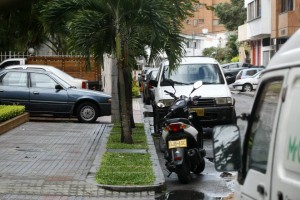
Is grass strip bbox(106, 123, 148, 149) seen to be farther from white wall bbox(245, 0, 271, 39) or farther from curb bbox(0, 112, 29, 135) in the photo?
white wall bbox(245, 0, 271, 39)

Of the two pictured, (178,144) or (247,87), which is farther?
(247,87)

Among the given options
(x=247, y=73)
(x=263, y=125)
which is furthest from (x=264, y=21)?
(x=263, y=125)

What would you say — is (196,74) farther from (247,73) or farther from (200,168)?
(247,73)

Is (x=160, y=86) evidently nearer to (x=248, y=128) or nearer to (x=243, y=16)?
(x=248, y=128)

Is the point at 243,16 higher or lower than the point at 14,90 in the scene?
higher

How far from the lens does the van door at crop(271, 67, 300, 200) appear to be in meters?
2.98

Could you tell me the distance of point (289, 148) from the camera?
3090mm

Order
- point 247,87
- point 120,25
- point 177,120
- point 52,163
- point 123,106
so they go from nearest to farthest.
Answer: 1. point 177,120
2. point 52,163
3. point 120,25
4. point 123,106
5. point 247,87

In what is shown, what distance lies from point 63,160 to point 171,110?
7.62 ft

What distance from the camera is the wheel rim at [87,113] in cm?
1891

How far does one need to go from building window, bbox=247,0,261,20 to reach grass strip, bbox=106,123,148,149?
38334 millimetres

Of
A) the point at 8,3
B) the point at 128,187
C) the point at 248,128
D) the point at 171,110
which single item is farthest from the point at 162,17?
the point at 8,3

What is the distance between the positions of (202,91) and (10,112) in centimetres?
510

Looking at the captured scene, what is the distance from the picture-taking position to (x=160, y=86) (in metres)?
16.4
